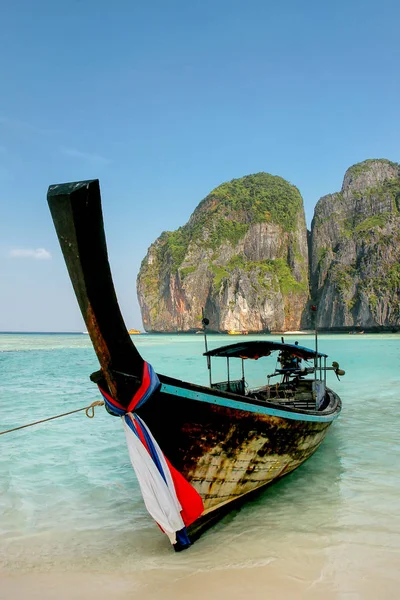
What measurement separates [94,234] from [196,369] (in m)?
22.2

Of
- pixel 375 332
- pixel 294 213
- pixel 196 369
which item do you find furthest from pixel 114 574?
pixel 294 213

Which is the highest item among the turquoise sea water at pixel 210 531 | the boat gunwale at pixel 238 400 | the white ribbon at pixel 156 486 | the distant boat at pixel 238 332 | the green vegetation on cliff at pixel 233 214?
the green vegetation on cliff at pixel 233 214

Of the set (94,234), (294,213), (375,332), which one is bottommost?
(375,332)

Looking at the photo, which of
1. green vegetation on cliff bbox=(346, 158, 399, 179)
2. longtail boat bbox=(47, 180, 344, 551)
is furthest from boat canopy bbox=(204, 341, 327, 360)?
green vegetation on cliff bbox=(346, 158, 399, 179)

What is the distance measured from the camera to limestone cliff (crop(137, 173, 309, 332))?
9900 centimetres

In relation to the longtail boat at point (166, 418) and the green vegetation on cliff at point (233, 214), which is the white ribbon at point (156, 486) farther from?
the green vegetation on cliff at point (233, 214)

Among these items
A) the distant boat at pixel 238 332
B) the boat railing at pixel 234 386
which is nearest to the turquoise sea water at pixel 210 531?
the boat railing at pixel 234 386

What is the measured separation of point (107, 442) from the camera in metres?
9.30

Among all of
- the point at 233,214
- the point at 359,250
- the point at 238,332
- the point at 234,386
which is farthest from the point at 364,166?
the point at 234,386

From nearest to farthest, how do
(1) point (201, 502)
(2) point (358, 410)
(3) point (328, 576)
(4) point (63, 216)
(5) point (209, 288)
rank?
(4) point (63, 216) < (3) point (328, 576) < (1) point (201, 502) < (2) point (358, 410) < (5) point (209, 288)

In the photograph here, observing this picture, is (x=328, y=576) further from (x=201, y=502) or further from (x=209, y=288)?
(x=209, y=288)

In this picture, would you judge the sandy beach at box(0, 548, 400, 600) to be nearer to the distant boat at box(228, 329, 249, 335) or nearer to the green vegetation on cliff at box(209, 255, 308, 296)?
the distant boat at box(228, 329, 249, 335)

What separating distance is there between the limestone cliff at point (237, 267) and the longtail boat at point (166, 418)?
92.5 meters

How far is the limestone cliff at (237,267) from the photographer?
99.0 metres
